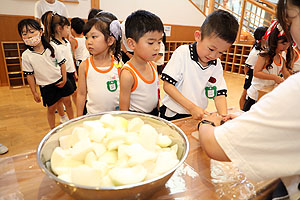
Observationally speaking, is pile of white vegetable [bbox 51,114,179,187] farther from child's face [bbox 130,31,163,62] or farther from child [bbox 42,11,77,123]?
child [bbox 42,11,77,123]

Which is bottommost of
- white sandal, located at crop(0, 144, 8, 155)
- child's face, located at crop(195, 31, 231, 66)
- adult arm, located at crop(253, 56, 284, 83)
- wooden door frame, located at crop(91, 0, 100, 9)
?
white sandal, located at crop(0, 144, 8, 155)

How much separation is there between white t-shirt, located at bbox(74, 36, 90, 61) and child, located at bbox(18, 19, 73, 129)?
708 millimetres

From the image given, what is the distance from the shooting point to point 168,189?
58cm

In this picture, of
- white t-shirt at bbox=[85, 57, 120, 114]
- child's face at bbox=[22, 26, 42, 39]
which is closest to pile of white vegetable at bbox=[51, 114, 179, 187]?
white t-shirt at bbox=[85, 57, 120, 114]

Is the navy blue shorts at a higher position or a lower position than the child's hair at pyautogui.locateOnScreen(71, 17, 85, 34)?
lower

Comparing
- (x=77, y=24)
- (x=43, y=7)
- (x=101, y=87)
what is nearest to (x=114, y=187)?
(x=101, y=87)

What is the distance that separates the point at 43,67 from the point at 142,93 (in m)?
1.33

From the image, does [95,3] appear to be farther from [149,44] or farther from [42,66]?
[149,44]

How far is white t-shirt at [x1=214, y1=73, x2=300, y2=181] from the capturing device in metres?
0.47

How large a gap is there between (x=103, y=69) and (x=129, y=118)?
2.64ft

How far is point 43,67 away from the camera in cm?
201

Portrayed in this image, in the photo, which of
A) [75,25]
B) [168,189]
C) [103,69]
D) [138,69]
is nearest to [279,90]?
[168,189]

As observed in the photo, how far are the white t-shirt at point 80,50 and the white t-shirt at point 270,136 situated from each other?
8.78 ft

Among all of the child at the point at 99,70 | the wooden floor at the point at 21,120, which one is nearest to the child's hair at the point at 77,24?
the wooden floor at the point at 21,120
